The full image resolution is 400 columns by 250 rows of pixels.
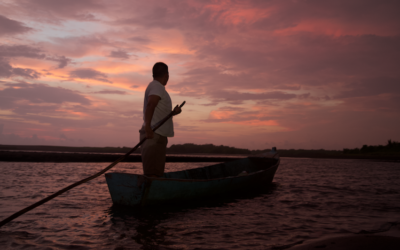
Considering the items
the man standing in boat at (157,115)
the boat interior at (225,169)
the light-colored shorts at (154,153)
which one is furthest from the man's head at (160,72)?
the boat interior at (225,169)

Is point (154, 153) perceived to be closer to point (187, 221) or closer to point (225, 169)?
point (187, 221)

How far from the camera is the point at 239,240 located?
4527 mm

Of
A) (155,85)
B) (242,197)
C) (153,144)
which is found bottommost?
(242,197)

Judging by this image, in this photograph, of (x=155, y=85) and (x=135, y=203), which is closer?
(x=155, y=85)

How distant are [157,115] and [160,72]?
0.92m

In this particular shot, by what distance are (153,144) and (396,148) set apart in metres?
56.2

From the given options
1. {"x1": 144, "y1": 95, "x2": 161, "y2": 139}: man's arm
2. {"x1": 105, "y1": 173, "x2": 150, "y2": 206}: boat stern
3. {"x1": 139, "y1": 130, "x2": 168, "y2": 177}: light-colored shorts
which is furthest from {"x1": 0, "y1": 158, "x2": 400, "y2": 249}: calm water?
{"x1": 144, "y1": 95, "x2": 161, "y2": 139}: man's arm

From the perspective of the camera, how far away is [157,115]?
17.6 ft

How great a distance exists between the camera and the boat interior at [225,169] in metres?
9.75

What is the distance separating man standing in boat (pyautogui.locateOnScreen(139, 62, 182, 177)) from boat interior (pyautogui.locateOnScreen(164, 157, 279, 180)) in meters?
2.89

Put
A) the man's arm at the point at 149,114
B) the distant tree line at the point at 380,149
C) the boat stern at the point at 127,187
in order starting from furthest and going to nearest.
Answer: the distant tree line at the point at 380,149 < the boat stern at the point at 127,187 < the man's arm at the point at 149,114

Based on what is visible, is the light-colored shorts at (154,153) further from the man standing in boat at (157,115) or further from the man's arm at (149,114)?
the man's arm at (149,114)

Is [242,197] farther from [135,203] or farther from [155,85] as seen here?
[155,85]

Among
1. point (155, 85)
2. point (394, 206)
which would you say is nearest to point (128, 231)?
point (155, 85)
